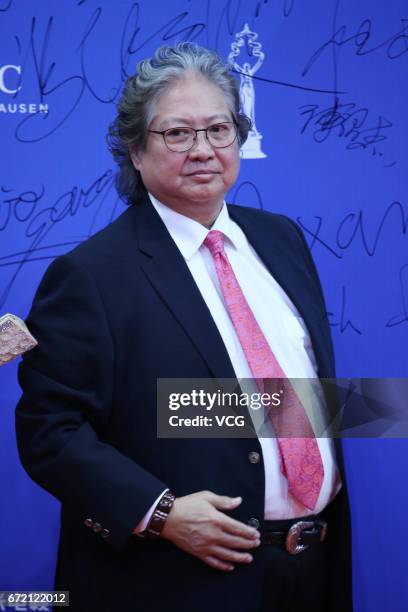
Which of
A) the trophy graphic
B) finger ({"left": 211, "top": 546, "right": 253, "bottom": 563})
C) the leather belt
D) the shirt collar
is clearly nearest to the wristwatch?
finger ({"left": 211, "top": 546, "right": 253, "bottom": 563})

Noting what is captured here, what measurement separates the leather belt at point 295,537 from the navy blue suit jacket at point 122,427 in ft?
0.11

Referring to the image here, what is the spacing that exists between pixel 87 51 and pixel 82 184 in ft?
1.05

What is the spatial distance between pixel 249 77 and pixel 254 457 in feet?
3.37

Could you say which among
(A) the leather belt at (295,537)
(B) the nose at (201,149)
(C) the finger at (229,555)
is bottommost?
(C) the finger at (229,555)

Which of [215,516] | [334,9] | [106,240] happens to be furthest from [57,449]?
[334,9]

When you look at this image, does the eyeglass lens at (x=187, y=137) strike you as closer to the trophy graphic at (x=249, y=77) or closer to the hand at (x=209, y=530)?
the trophy graphic at (x=249, y=77)

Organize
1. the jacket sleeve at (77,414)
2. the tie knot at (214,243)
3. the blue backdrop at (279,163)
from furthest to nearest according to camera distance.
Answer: the blue backdrop at (279,163), the tie knot at (214,243), the jacket sleeve at (77,414)

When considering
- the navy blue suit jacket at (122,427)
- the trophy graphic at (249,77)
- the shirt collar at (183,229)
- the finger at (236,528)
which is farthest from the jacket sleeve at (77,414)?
the trophy graphic at (249,77)

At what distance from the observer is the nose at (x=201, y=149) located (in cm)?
149

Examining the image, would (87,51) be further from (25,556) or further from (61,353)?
(25,556)

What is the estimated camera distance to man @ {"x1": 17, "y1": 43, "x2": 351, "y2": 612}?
4.43 ft

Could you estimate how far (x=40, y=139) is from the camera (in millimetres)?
1920

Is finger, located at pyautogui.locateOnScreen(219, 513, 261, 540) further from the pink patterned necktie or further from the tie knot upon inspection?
the tie knot

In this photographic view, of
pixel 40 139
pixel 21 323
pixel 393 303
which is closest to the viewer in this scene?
pixel 21 323
